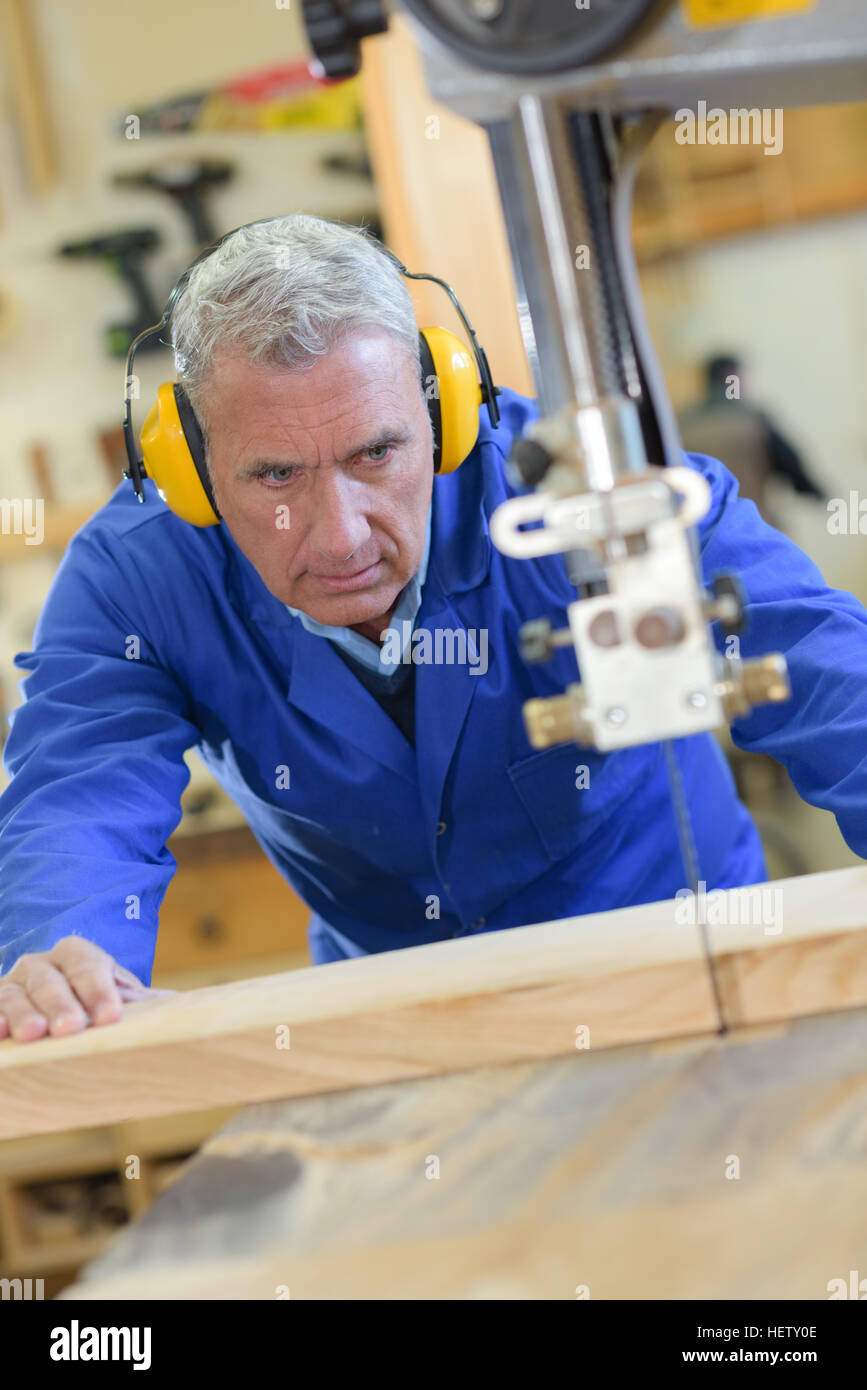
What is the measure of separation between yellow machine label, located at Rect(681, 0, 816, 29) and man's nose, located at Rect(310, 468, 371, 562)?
2.16 ft

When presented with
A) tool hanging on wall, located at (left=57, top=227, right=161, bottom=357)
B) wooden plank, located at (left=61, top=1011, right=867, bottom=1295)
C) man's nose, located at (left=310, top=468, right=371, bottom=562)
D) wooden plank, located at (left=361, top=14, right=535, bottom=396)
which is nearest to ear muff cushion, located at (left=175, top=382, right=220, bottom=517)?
man's nose, located at (left=310, top=468, right=371, bottom=562)

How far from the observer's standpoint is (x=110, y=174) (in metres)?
3.21

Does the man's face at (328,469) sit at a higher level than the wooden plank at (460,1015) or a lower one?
higher

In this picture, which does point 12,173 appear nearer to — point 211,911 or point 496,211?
point 496,211

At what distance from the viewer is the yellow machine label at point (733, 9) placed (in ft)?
2.18

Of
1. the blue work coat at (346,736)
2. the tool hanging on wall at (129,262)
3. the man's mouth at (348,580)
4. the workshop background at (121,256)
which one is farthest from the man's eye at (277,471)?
the tool hanging on wall at (129,262)

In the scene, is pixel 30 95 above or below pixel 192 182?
above

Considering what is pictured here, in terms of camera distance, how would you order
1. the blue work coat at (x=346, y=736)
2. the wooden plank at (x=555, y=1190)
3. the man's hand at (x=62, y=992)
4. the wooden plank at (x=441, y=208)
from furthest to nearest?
the wooden plank at (x=441, y=208) → the blue work coat at (x=346, y=736) → the man's hand at (x=62, y=992) → the wooden plank at (x=555, y=1190)

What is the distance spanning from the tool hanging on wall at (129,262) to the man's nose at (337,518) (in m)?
2.03

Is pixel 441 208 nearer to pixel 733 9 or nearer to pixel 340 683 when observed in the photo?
pixel 340 683

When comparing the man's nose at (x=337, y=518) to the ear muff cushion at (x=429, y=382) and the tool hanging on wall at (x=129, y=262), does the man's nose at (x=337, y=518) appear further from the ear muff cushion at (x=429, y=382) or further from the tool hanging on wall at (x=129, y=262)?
→ the tool hanging on wall at (x=129, y=262)

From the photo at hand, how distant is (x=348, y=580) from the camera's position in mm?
1331

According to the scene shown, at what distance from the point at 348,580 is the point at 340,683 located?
0.18 meters

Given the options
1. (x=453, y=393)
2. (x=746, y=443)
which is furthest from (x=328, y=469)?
(x=746, y=443)
